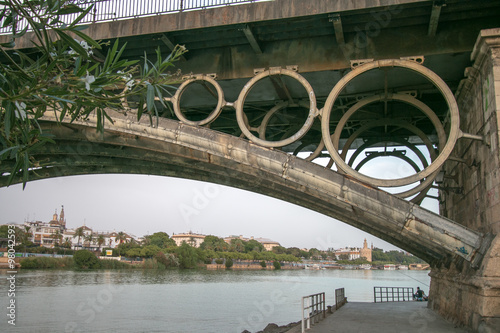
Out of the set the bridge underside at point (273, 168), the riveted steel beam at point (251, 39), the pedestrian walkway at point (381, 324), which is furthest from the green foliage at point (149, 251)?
the riveted steel beam at point (251, 39)

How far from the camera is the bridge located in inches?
321

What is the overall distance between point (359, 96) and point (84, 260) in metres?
53.0

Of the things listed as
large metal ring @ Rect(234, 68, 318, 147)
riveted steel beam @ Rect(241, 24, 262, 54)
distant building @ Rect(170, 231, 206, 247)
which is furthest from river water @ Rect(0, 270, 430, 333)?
distant building @ Rect(170, 231, 206, 247)

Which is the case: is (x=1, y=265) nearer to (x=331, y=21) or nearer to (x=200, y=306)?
(x=200, y=306)

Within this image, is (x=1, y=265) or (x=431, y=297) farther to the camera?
(x=1, y=265)

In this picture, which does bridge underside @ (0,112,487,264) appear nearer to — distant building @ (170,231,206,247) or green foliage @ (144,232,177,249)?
green foliage @ (144,232,177,249)

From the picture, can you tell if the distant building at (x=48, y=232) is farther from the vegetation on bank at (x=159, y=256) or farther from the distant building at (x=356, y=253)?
the distant building at (x=356, y=253)

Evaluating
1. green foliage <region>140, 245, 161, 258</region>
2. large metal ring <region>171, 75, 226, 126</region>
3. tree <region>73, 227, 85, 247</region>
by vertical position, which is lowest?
green foliage <region>140, 245, 161, 258</region>

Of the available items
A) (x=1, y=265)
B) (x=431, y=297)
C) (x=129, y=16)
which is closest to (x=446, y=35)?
(x=129, y=16)

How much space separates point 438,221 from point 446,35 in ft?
12.8

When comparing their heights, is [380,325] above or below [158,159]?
below

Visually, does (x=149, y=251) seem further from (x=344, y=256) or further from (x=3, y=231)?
(x=344, y=256)

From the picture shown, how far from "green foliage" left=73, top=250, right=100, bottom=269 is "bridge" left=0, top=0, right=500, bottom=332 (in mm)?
47643

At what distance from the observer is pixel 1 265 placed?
150 ft
